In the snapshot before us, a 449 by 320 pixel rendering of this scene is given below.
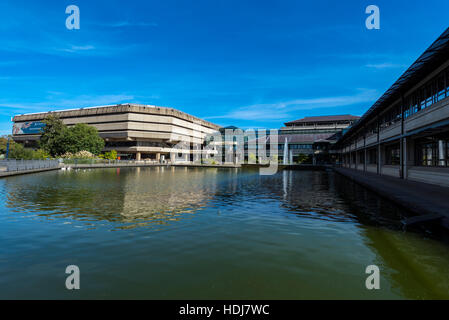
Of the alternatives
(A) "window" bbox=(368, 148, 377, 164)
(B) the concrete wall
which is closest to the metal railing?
(B) the concrete wall

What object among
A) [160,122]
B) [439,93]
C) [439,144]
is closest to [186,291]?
[439,93]

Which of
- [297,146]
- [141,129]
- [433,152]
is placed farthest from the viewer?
[141,129]

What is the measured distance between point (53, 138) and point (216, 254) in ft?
275

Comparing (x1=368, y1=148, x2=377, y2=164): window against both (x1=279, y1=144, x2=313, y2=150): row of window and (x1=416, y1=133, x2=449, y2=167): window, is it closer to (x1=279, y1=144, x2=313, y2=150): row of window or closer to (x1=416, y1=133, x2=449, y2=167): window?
(x1=416, y1=133, x2=449, y2=167): window

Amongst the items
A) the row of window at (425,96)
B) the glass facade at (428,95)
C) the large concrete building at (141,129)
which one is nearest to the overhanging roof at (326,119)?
the large concrete building at (141,129)

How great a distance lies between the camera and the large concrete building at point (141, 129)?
352 ft

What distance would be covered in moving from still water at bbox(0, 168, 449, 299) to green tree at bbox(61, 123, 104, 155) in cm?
7100

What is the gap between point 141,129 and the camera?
107625 mm

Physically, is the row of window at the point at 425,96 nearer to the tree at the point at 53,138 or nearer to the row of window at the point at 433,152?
the row of window at the point at 433,152

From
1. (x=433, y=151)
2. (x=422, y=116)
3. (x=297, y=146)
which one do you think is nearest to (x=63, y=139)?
(x=297, y=146)

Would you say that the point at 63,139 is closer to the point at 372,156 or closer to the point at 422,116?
the point at 372,156

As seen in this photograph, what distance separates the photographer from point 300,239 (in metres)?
7.23
